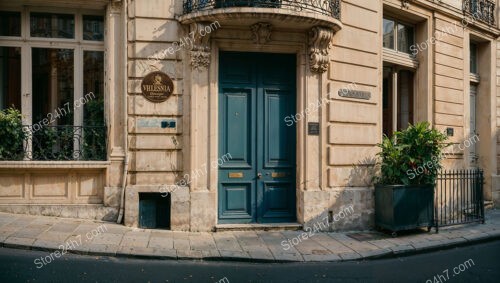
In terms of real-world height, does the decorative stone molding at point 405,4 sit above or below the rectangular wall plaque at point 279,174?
above

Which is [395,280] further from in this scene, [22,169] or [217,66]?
[22,169]

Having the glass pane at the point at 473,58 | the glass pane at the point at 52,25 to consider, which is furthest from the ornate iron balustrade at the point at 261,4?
the glass pane at the point at 473,58

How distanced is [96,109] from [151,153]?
66.2 inches

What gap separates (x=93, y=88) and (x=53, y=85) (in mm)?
878

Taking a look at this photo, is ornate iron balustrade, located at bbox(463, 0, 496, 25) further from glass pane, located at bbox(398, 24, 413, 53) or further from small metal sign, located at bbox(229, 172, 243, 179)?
small metal sign, located at bbox(229, 172, 243, 179)

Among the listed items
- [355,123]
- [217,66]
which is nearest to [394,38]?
[355,123]

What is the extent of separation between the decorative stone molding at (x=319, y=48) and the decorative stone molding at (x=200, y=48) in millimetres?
2317

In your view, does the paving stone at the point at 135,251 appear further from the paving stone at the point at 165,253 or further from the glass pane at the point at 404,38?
the glass pane at the point at 404,38

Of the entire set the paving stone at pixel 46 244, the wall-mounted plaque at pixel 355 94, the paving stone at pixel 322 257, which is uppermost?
Answer: the wall-mounted plaque at pixel 355 94

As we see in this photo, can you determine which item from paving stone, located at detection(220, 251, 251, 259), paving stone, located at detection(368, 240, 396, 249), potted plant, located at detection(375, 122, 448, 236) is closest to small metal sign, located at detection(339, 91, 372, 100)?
potted plant, located at detection(375, 122, 448, 236)

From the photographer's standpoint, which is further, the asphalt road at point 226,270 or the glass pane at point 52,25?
the glass pane at point 52,25

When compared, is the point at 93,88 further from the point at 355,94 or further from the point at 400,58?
the point at 400,58

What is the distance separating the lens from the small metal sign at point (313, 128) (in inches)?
366

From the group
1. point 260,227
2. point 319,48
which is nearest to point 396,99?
point 319,48
